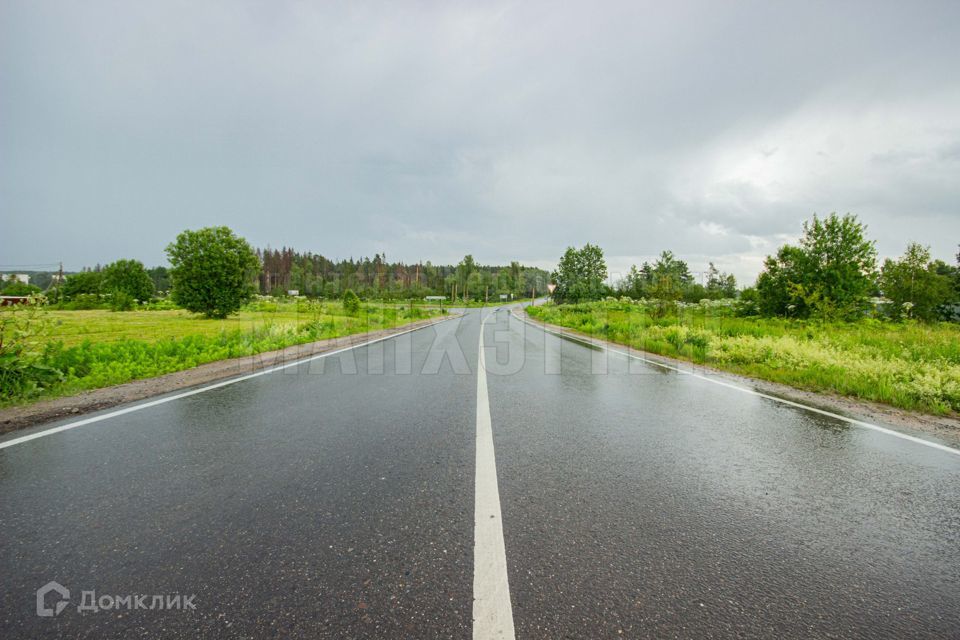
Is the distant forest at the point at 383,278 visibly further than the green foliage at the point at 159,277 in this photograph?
No

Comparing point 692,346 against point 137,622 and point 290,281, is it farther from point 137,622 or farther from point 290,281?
point 290,281

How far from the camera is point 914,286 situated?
2767 centimetres

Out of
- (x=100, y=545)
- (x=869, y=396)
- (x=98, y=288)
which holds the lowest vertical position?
(x=869, y=396)

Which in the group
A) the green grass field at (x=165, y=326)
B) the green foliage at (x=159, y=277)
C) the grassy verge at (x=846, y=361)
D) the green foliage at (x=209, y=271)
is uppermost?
the green foliage at (x=159, y=277)

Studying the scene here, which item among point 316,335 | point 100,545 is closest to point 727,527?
point 100,545

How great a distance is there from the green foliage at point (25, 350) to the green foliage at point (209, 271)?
2383cm

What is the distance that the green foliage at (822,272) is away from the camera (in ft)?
71.5

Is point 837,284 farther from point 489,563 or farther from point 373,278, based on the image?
point 373,278

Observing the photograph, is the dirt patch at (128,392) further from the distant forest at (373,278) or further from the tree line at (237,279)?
the distant forest at (373,278)

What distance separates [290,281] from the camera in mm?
97438

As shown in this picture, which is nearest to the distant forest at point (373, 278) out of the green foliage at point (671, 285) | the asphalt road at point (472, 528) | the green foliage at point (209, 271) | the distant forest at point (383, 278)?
the distant forest at point (383, 278)

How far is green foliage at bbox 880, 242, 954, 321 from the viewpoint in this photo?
85.1 ft

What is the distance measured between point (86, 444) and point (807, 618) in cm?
569

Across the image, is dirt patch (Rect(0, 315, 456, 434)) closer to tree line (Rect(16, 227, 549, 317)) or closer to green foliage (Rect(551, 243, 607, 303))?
tree line (Rect(16, 227, 549, 317))
